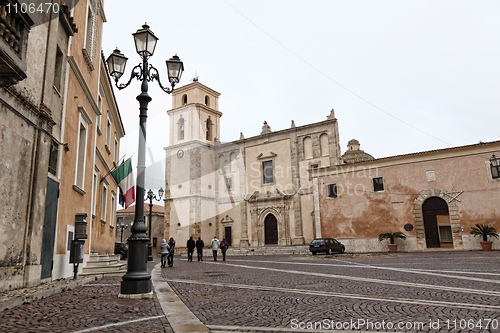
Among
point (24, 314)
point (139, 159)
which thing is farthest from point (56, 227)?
point (24, 314)

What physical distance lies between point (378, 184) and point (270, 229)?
13282mm

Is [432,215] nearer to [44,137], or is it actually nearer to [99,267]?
[99,267]

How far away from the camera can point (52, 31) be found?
7.94 metres

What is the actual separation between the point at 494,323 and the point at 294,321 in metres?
2.13

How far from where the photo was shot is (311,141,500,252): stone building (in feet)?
80.8

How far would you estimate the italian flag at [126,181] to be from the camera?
15367mm

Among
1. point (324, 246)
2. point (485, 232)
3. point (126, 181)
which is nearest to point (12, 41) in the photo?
point (126, 181)

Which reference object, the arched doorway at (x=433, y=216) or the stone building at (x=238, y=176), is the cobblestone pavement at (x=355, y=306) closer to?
the arched doorway at (x=433, y=216)

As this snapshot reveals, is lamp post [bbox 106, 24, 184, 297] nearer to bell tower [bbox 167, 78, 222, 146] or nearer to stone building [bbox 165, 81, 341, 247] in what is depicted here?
stone building [bbox 165, 81, 341, 247]

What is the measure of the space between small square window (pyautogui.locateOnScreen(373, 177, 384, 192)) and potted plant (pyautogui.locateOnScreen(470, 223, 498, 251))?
264 inches

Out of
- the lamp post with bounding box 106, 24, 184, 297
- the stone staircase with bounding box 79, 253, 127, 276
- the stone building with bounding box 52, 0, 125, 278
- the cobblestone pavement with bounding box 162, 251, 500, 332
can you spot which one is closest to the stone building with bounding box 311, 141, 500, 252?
the stone building with bounding box 52, 0, 125, 278

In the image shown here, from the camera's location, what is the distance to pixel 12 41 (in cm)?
463

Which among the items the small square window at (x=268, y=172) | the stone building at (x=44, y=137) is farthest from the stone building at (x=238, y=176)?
the stone building at (x=44, y=137)

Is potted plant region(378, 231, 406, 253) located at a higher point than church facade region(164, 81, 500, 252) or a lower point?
lower
